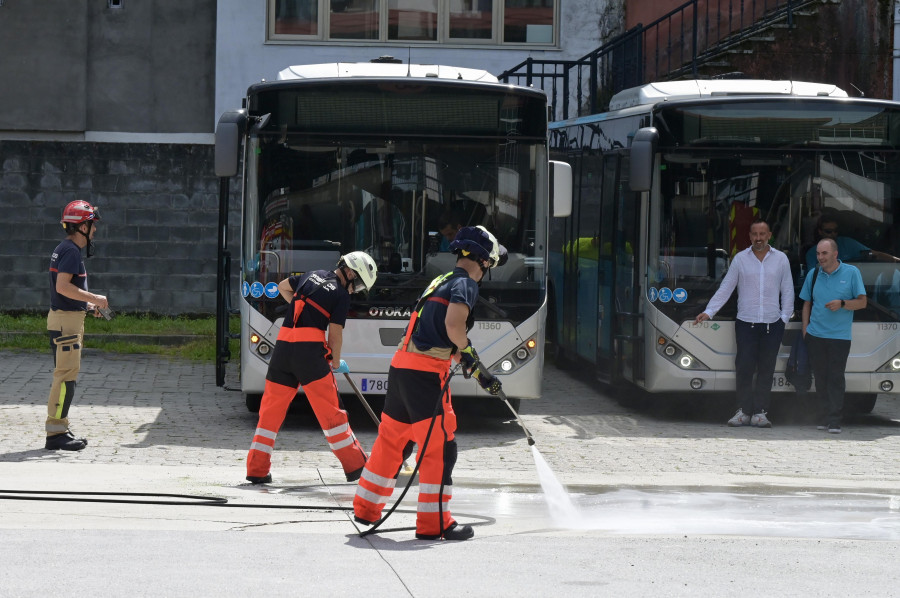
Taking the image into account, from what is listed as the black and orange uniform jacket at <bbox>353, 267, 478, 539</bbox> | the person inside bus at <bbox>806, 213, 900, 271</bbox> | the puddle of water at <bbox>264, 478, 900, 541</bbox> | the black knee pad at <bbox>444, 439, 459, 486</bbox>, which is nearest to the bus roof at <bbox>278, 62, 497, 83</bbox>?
the person inside bus at <bbox>806, 213, 900, 271</bbox>

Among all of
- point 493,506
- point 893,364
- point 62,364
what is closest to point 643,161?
point 893,364

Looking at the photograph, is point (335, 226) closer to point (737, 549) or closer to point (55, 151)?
point (737, 549)

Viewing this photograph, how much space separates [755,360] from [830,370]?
68cm

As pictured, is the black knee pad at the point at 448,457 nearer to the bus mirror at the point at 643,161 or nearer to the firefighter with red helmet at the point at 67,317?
the firefighter with red helmet at the point at 67,317

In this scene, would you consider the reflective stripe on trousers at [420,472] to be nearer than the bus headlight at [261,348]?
Yes

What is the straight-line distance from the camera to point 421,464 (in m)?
7.46

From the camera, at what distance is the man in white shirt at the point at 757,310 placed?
12578 millimetres

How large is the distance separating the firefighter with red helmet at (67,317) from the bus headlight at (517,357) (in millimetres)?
3413

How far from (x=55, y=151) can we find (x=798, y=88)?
10757 mm

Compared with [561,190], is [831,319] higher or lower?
lower

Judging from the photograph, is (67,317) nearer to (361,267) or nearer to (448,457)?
(361,267)

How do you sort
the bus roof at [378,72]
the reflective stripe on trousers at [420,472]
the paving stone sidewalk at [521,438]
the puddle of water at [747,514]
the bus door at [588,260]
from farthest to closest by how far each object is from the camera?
the bus door at [588,260] < the bus roof at [378,72] < the paving stone sidewalk at [521,438] < the puddle of water at [747,514] < the reflective stripe on trousers at [420,472]

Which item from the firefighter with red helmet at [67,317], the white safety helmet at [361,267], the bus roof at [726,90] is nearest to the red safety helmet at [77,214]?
the firefighter with red helmet at [67,317]

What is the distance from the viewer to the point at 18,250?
64.1ft
